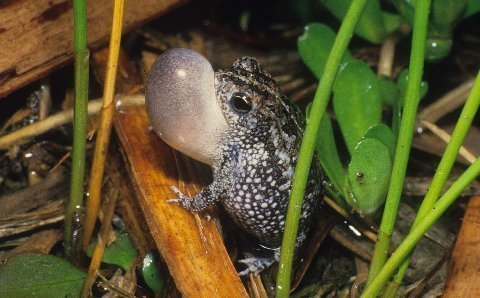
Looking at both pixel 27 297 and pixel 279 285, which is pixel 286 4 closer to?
pixel 279 285

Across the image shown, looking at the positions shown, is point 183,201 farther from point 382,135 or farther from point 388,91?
point 388,91

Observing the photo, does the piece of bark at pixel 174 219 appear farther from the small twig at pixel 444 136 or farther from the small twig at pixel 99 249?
the small twig at pixel 444 136

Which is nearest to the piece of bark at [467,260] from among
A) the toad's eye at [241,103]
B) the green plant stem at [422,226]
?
the green plant stem at [422,226]

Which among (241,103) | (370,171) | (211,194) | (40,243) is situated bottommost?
(40,243)

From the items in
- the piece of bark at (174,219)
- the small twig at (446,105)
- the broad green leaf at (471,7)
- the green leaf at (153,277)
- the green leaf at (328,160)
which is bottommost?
the green leaf at (153,277)

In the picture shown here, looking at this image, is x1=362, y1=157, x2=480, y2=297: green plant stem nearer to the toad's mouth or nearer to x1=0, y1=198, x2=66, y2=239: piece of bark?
the toad's mouth

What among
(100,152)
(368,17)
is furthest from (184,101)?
(368,17)

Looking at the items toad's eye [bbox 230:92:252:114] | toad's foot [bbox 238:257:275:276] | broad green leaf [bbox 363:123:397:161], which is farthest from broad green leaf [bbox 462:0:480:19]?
toad's foot [bbox 238:257:275:276]
